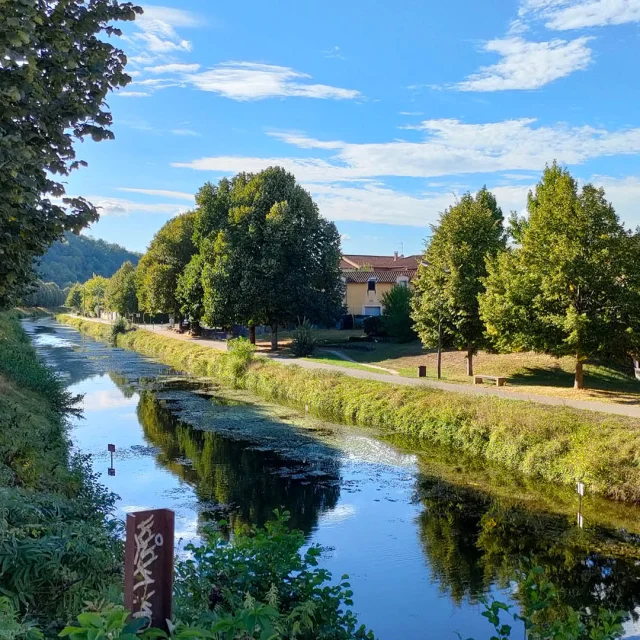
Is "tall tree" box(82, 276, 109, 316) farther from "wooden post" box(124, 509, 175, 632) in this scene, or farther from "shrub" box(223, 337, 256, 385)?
"wooden post" box(124, 509, 175, 632)

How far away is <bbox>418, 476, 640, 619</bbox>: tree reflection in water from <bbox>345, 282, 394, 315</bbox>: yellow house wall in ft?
134

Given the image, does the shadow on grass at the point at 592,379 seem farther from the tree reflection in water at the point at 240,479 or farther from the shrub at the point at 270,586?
the shrub at the point at 270,586

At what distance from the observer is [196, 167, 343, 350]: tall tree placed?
4138cm

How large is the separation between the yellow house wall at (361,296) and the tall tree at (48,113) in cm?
4930

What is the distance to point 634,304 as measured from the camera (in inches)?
874

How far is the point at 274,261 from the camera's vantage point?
40750mm

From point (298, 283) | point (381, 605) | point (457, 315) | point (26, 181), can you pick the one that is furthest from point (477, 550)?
point (298, 283)

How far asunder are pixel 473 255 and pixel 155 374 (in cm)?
2351

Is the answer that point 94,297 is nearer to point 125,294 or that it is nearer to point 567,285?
point 125,294

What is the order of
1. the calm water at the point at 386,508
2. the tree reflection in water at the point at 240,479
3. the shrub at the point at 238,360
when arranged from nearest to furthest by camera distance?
the calm water at the point at 386,508
the tree reflection in water at the point at 240,479
the shrub at the point at 238,360

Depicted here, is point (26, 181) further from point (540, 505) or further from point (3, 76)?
point (540, 505)

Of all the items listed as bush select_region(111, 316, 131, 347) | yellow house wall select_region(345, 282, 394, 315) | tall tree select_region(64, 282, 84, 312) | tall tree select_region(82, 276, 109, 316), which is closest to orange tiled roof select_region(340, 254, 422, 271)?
yellow house wall select_region(345, 282, 394, 315)

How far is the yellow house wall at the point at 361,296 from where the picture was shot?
57281 mm

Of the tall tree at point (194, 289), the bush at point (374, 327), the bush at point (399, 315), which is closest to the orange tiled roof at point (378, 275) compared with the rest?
the bush at point (374, 327)
